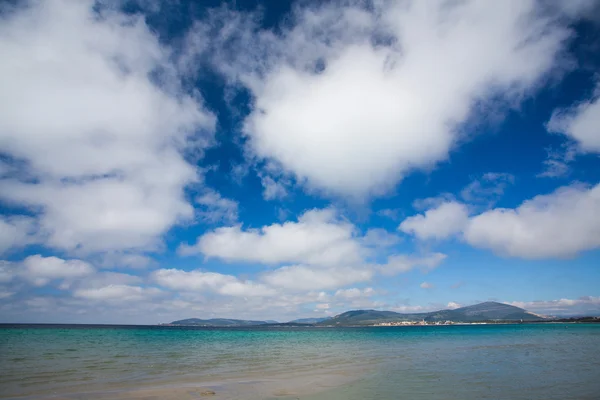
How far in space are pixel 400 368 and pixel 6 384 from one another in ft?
87.0

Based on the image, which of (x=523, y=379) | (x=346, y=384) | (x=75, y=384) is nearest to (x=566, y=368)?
(x=523, y=379)

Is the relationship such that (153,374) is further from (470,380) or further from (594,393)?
(594,393)

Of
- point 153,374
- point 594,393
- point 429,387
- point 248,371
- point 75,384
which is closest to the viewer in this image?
point 594,393

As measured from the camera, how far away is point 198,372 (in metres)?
24.8

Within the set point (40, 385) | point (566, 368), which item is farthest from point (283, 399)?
point (566, 368)

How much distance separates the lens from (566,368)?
922 inches

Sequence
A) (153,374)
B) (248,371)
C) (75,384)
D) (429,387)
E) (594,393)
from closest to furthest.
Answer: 1. (594,393)
2. (429,387)
3. (75,384)
4. (153,374)
5. (248,371)

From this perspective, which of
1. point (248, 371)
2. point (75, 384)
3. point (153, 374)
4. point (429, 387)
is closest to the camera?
point (429, 387)

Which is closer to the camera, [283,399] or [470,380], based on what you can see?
[283,399]

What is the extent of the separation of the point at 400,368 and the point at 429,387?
8441mm

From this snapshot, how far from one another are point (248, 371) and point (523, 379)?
1912 centimetres

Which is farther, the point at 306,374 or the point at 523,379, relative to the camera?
the point at 306,374

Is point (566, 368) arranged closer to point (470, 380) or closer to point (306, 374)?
point (470, 380)

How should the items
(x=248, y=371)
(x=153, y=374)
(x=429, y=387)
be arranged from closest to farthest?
1. (x=429, y=387)
2. (x=153, y=374)
3. (x=248, y=371)
